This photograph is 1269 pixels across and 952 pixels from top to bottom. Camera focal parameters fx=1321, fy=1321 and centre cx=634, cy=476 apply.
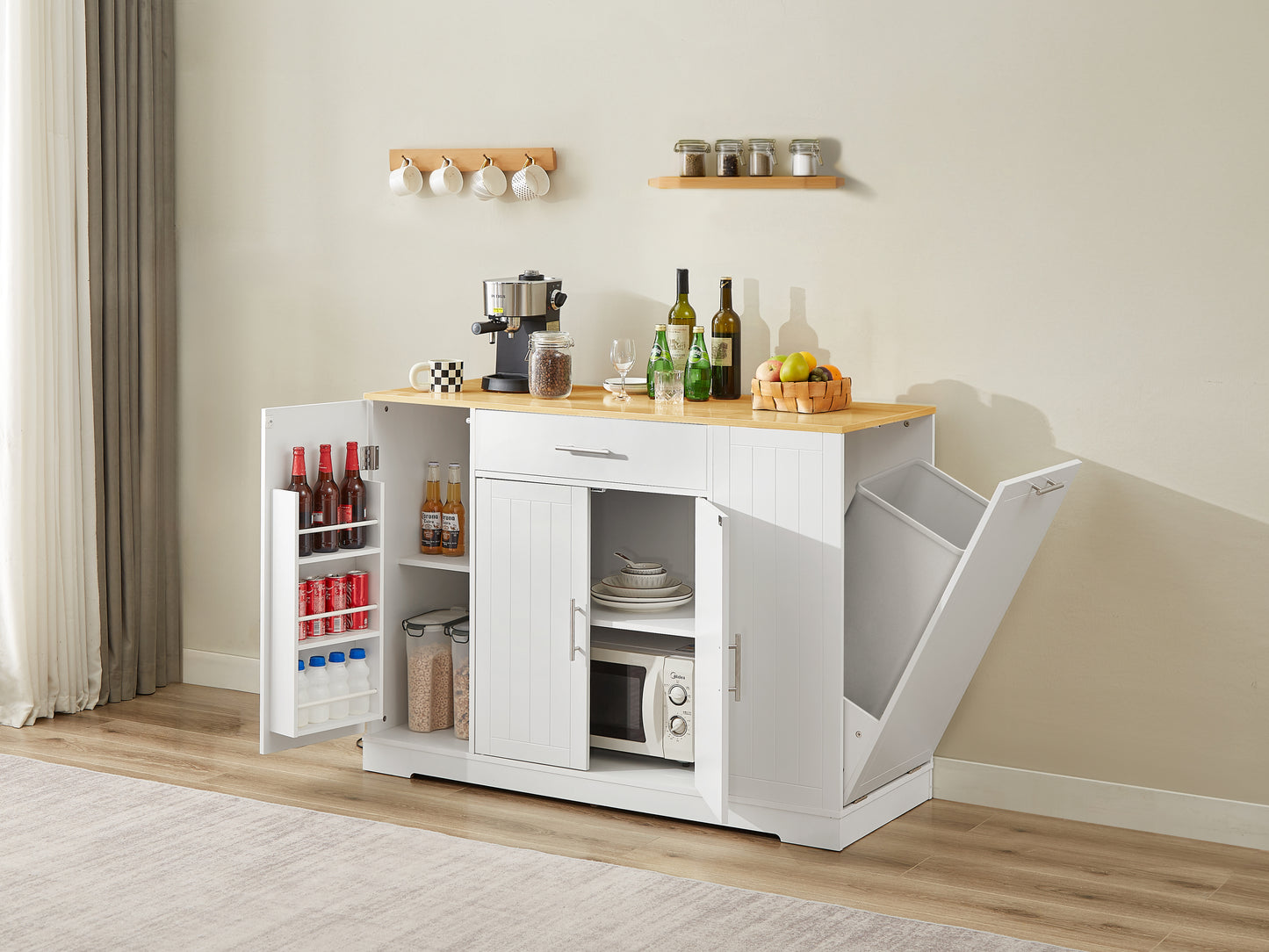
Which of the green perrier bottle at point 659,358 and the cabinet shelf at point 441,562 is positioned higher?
the green perrier bottle at point 659,358

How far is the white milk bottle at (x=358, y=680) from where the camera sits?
3617 mm

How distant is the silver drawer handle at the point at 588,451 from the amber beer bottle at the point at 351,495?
0.61 metres

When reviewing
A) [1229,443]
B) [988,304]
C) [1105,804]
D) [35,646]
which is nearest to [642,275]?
[988,304]

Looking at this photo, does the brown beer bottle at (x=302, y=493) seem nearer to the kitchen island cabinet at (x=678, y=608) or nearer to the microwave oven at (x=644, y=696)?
the kitchen island cabinet at (x=678, y=608)

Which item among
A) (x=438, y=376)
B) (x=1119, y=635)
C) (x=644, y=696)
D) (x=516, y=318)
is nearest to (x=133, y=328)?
(x=438, y=376)

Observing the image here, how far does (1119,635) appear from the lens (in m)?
3.26

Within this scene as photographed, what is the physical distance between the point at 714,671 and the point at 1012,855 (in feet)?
2.76

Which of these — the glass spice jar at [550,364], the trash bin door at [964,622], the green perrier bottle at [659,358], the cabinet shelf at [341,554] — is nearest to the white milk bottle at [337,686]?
the cabinet shelf at [341,554]

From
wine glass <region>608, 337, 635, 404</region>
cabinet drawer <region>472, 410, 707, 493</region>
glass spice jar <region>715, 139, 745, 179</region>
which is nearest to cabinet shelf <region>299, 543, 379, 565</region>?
cabinet drawer <region>472, 410, 707, 493</region>

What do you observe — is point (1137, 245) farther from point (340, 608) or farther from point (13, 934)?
point (13, 934)

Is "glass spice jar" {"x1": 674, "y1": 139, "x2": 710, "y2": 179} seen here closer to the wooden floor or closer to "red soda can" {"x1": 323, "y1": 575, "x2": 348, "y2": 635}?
"red soda can" {"x1": 323, "y1": 575, "x2": 348, "y2": 635}

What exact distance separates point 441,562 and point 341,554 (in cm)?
28

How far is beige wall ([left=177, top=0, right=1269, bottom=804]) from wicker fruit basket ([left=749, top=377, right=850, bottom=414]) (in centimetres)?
31

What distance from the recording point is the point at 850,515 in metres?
3.13
